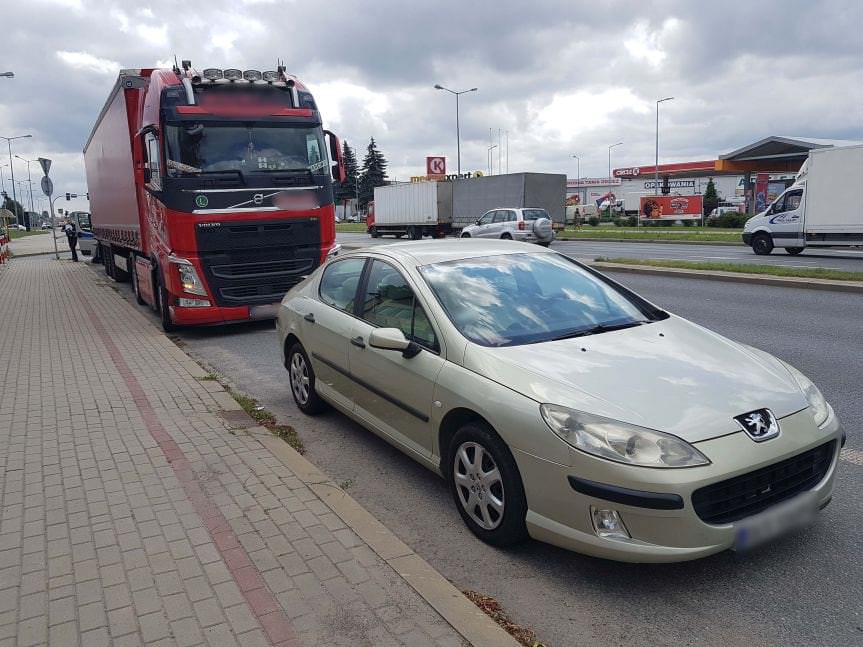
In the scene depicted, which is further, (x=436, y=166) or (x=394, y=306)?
(x=436, y=166)

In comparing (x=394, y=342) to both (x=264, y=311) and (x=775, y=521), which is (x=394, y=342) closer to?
(x=775, y=521)

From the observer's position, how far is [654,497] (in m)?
2.96

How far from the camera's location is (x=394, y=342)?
13.7 feet

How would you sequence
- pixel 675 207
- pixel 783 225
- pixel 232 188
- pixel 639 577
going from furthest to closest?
pixel 675 207 → pixel 783 225 → pixel 232 188 → pixel 639 577

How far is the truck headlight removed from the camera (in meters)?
9.73

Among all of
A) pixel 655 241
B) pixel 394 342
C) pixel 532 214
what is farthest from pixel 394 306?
pixel 655 241

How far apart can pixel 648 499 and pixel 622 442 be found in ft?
0.85

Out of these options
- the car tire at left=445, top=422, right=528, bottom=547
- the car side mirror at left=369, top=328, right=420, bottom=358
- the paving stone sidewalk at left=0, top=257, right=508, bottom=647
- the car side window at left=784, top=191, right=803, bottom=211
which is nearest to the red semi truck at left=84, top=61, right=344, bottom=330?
the paving stone sidewalk at left=0, top=257, right=508, bottom=647

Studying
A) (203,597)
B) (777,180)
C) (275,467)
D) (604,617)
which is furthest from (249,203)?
(777,180)

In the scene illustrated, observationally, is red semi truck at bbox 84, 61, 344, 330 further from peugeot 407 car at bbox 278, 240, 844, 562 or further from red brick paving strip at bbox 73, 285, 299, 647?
peugeot 407 car at bbox 278, 240, 844, 562

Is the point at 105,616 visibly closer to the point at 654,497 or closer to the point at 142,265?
the point at 654,497

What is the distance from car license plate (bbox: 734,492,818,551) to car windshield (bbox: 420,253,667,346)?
4.58ft

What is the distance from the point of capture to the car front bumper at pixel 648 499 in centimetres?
298

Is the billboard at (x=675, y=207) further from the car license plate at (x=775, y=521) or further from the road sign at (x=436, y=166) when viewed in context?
the car license plate at (x=775, y=521)
